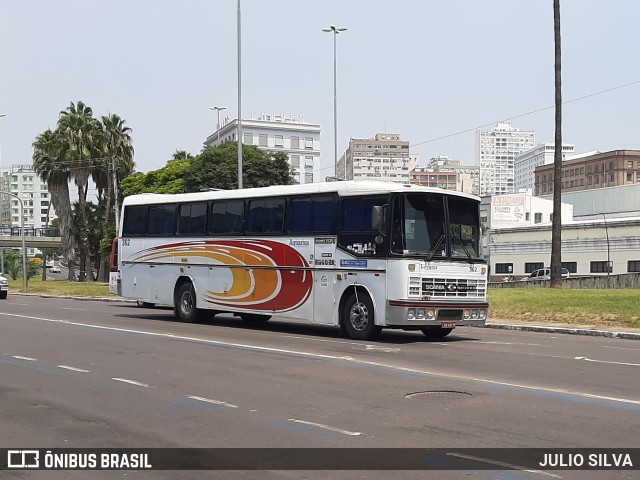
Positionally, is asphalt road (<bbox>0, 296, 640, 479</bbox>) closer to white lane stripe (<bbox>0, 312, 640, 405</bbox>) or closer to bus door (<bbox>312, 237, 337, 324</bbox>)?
white lane stripe (<bbox>0, 312, 640, 405</bbox>)

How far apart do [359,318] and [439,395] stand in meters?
7.66

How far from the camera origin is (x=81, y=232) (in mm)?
79875

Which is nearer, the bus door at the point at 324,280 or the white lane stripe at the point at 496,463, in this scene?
the white lane stripe at the point at 496,463

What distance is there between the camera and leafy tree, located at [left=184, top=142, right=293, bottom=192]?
2692 inches

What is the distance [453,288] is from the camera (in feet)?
58.2

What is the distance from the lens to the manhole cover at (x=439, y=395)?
33.5 feet

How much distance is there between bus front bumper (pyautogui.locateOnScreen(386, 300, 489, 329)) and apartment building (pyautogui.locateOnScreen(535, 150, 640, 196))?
14826 cm

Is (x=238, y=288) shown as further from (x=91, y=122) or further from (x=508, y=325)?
(x=91, y=122)

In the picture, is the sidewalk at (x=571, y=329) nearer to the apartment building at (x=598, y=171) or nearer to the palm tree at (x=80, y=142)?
the palm tree at (x=80, y=142)

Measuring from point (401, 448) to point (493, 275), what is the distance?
258 ft

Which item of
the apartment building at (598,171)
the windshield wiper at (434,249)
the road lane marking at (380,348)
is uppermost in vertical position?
the apartment building at (598,171)

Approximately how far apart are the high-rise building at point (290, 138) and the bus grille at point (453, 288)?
482 ft

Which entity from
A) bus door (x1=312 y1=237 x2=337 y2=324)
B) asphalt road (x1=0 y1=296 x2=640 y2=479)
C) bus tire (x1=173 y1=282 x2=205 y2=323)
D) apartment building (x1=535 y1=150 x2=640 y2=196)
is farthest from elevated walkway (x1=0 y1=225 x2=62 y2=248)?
apartment building (x1=535 y1=150 x2=640 y2=196)

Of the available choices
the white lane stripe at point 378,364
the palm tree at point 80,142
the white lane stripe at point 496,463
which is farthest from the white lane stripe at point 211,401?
the palm tree at point 80,142
